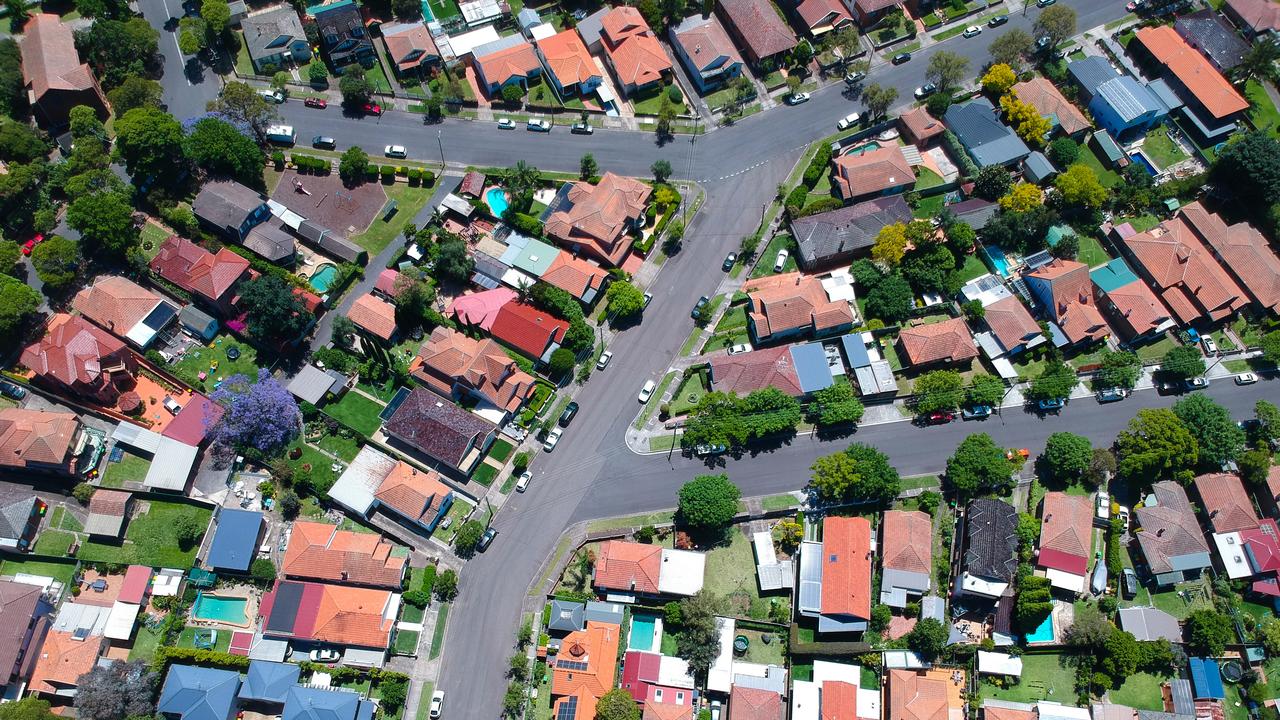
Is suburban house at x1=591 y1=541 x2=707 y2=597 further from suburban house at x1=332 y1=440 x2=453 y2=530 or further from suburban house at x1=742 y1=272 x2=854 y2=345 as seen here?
suburban house at x1=742 y1=272 x2=854 y2=345

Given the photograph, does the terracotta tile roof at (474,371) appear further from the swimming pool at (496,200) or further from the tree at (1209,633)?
the tree at (1209,633)

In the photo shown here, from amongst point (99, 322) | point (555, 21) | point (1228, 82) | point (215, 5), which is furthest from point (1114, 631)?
point (215, 5)

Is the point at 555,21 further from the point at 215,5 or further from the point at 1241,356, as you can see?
the point at 1241,356

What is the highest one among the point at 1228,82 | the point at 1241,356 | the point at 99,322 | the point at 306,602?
the point at 1228,82

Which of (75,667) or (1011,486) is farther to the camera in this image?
(1011,486)

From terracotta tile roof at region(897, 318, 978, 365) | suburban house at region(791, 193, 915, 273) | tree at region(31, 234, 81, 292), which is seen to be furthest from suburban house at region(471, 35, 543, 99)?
terracotta tile roof at region(897, 318, 978, 365)

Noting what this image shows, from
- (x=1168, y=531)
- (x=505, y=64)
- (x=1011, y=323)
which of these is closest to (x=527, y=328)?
(x=505, y=64)

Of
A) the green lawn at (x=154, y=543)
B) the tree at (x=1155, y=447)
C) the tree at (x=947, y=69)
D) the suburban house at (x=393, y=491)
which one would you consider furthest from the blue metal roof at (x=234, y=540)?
the tree at (x=947, y=69)
